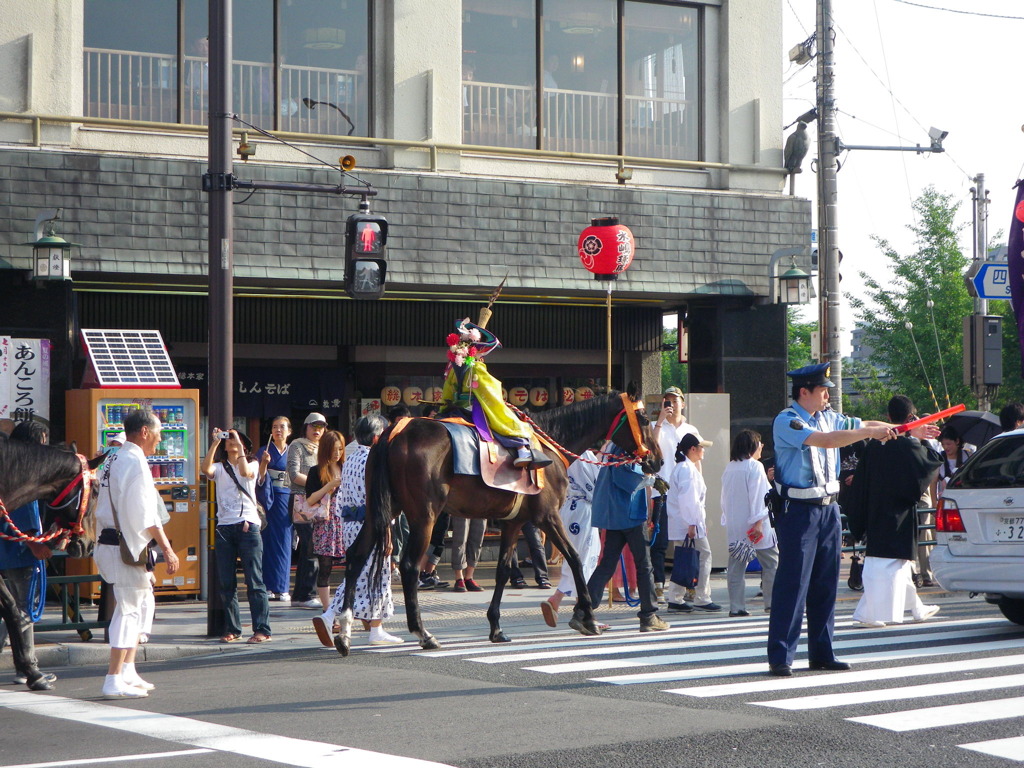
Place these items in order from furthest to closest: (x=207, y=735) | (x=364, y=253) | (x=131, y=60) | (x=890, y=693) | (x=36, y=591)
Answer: (x=131, y=60) → (x=364, y=253) → (x=36, y=591) → (x=890, y=693) → (x=207, y=735)

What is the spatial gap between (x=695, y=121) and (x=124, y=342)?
8739 millimetres

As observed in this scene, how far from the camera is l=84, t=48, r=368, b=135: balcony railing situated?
15.4 meters

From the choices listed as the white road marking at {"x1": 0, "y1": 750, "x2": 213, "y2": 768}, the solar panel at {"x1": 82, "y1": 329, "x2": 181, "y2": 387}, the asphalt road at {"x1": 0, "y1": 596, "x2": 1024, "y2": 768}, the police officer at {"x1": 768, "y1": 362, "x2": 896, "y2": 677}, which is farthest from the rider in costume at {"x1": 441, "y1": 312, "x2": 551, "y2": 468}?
the white road marking at {"x1": 0, "y1": 750, "x2": 213, "y2": 768}

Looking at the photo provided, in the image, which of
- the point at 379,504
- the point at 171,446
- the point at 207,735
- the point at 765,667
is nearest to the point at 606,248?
the point at 171,446

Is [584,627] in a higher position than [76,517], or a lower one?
lower

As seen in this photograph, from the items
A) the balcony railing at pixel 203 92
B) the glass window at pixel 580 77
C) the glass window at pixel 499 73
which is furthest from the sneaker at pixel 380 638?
the glass window at pixel 580 77

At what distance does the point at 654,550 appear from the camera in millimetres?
13969

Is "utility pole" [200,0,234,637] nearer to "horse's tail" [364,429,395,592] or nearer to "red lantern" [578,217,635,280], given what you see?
"horse's tail" [364,429,395,592]

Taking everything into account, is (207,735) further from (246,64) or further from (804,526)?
(246,64)

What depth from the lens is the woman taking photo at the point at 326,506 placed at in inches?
478

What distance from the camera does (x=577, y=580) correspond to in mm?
10766

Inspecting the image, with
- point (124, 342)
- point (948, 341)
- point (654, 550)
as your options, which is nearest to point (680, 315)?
point (654, 550)

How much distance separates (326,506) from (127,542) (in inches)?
159

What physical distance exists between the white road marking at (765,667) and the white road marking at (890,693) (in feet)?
1.91
